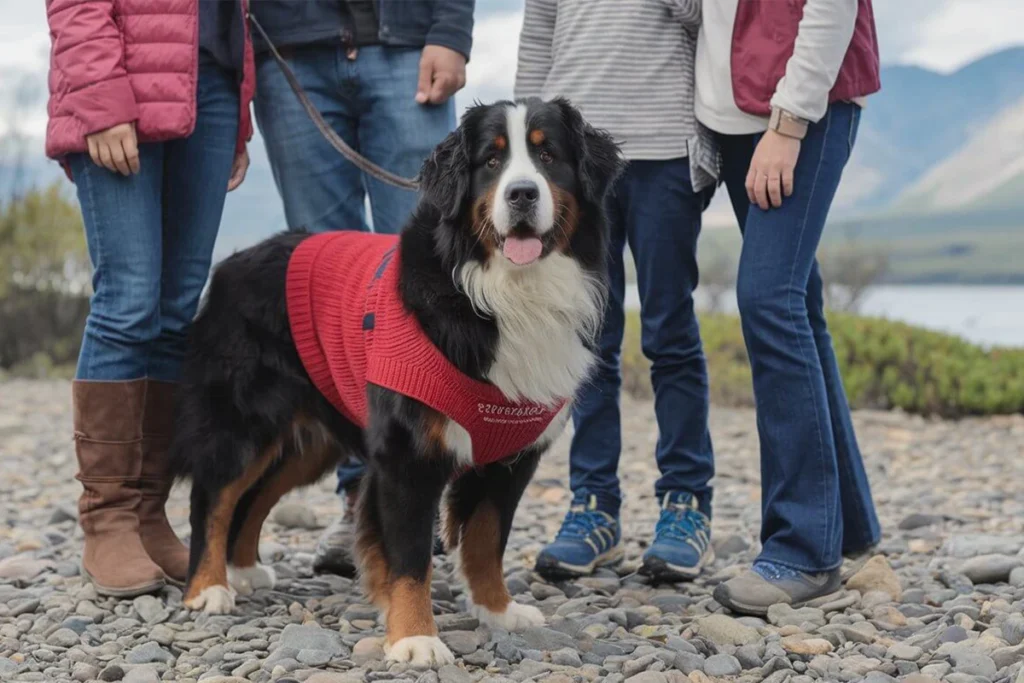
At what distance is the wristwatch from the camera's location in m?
3.21

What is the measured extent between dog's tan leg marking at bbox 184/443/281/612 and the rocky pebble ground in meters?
0.06

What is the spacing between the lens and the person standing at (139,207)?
3.31 metres

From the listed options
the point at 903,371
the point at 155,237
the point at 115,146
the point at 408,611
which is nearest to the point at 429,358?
the point at 408,611

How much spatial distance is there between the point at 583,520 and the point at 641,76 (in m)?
1.51

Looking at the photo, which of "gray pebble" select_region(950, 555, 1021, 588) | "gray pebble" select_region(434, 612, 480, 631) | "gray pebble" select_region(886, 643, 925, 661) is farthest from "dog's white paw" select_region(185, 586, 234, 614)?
"gray pebble" select_region(950, 555, 1021, 588)

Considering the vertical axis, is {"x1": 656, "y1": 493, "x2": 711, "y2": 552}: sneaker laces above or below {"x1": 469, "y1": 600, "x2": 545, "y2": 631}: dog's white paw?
above

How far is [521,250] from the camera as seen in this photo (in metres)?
3.03

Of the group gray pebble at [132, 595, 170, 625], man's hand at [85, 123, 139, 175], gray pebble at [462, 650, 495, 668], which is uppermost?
man's hand at [85, 123, 139, 175]

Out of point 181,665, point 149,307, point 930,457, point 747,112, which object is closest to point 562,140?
point 747,112

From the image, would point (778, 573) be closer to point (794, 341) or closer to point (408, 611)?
point (794, 341)

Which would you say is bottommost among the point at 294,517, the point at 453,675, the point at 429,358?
the point at 294,517

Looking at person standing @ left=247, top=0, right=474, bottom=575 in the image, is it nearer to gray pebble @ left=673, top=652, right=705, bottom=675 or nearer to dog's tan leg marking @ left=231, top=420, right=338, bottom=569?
dog's tan leg marking @ left=231, top=420, right=338, bottom=569

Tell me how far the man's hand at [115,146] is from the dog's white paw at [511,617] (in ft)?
5.49

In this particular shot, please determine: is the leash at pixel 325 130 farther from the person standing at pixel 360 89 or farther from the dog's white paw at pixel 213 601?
the dog's white paw at pixel 213 601
